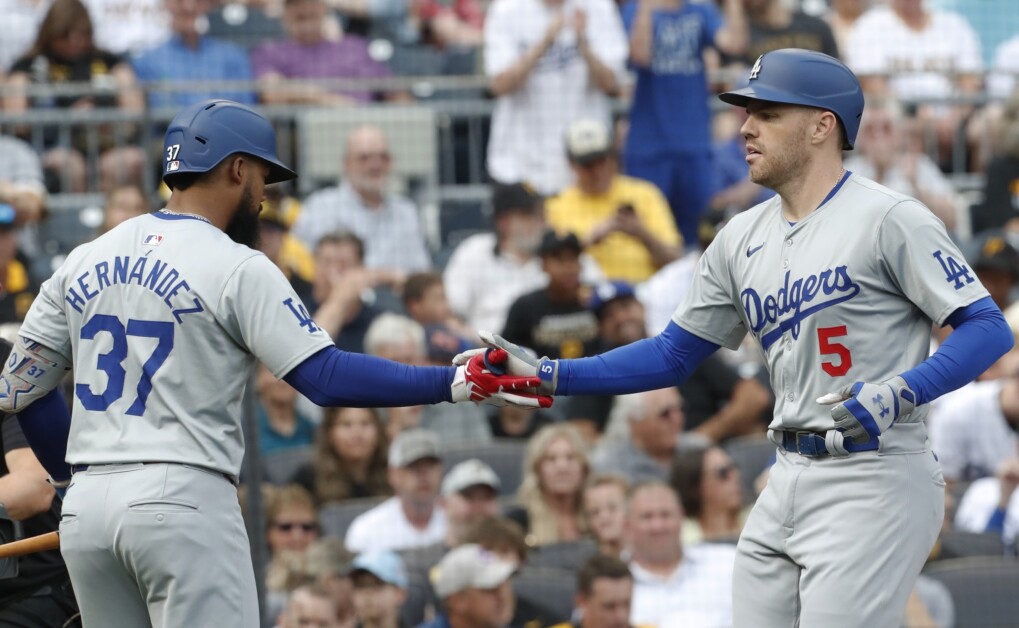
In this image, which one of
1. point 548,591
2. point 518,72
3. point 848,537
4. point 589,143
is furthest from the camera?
point 518,72

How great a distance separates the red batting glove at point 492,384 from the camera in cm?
473

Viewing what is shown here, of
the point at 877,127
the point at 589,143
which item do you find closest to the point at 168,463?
the point at 589,143

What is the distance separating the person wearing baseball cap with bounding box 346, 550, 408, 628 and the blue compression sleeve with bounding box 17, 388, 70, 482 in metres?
2.70

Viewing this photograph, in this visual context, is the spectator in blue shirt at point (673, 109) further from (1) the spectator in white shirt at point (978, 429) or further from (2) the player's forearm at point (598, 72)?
(1) the spectator in white shirt at point (978, 429)

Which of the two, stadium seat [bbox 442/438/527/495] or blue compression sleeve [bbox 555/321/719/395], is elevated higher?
blue compression sleeve [bbox 555/321/719/395]

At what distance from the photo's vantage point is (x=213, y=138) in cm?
457

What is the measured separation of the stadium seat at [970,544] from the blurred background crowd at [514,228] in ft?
0.05

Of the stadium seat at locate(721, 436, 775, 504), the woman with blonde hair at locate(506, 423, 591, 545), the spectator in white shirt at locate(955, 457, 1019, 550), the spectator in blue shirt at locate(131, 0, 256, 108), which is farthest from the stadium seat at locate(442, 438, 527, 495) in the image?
the spectator in blue shirt at locate(131, 0, 256, 108)

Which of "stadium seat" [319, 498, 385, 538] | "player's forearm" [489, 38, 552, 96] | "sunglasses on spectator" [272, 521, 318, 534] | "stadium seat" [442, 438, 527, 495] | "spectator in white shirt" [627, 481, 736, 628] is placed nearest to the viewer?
"spectator in white shirt" [627, 481, 736, 628]

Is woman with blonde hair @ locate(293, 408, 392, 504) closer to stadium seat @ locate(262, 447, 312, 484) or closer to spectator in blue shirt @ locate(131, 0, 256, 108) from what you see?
stadium seat @ locate(262, 447, 312, 484)

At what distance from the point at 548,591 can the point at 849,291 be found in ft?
11.5

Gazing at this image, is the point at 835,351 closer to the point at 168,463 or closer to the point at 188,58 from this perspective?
the point at 168,463

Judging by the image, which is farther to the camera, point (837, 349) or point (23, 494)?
point (23, 494)

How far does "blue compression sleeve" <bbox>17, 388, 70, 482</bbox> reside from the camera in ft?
16.0
